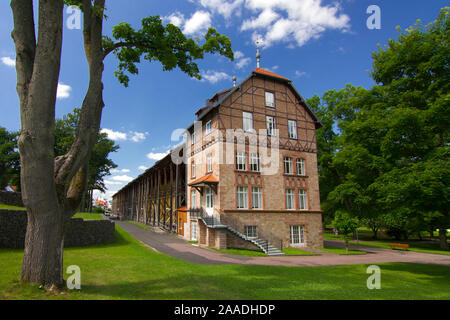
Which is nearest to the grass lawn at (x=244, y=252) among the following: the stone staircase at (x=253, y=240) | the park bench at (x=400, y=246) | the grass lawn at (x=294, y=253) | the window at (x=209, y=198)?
the stone staircase at (x=253, y=240)

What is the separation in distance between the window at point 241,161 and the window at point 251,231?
460 cm

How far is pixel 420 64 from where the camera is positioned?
13.3m

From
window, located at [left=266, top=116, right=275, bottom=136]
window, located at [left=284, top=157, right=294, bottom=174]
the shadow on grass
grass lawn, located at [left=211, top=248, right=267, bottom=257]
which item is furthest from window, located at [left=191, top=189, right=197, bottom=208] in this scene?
the shadow on grass

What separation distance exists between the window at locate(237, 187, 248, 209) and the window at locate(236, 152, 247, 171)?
5.36 feet

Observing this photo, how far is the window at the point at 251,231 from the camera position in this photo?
67.0 ft

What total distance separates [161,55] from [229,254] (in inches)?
510

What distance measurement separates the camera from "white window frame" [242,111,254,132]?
866 inches

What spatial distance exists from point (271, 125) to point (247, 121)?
95.2 inches

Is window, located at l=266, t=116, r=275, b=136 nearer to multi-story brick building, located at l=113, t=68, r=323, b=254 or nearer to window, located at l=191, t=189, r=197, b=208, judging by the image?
multi-story brick building, located at l=113, t=68, r=323, b=254

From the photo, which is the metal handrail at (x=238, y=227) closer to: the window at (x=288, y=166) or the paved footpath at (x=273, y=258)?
the paved footpath at (x=273, y=258)

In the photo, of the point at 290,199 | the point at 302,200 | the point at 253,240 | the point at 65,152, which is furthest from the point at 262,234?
the point at 65,152

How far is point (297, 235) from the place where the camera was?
2266 centimetres

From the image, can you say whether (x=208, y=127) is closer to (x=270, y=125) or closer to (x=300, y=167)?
(x=270, y=125)
